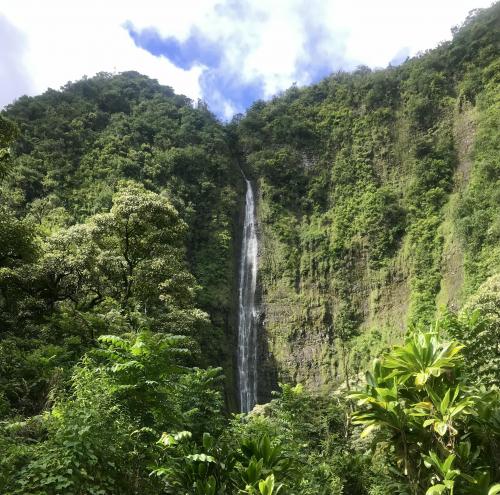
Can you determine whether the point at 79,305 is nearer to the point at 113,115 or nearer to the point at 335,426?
the point at 335,426

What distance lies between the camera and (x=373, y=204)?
36.1 metres

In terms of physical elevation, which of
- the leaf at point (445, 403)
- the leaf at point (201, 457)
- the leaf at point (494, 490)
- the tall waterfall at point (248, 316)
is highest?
the tall waterfall at point (248, 316)

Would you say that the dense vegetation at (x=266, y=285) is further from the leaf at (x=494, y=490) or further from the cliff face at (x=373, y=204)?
the cliff face at (x=373, y=204)

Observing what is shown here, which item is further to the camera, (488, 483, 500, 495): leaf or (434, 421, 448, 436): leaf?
(434, 421, 448, 436): leaf

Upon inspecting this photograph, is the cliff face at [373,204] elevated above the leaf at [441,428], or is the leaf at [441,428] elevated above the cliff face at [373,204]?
the cliff face at [373,204]

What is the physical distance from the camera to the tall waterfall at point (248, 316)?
95.8 ft

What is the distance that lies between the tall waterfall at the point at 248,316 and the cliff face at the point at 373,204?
70 cm

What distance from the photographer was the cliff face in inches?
1165

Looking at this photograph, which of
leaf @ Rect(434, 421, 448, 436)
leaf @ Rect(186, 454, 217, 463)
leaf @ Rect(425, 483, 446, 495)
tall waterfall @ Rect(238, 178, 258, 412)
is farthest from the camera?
tall waterfall @ Rect(238, 178, 258, 412)

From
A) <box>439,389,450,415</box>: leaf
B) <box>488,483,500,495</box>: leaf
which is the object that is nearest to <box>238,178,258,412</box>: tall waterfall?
<box>439,389,450,415</box>: leaf

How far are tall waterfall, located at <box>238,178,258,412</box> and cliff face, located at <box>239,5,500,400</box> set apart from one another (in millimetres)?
705

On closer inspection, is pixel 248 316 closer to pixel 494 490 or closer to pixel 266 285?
pixel 266 285

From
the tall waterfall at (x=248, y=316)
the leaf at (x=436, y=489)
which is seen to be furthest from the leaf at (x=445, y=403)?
the tall waterfall at (x=248, y=316)

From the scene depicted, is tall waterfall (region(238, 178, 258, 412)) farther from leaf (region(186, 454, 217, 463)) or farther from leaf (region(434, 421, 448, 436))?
leaf (region(186, 454, 217, 463))
